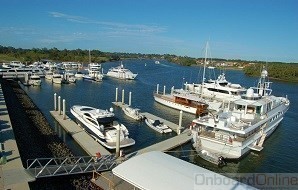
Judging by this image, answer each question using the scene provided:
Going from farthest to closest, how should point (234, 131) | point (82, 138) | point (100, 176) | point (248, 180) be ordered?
point (82, 138)
point (234, 131)
point (248, 180)
point (100, 176)

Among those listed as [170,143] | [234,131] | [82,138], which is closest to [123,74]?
[82,138]

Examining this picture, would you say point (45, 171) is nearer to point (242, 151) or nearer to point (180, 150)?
point (180, 150)

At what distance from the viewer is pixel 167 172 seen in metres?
14.0

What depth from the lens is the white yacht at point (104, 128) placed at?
26.0m

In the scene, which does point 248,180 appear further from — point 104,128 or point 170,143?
point 104,128

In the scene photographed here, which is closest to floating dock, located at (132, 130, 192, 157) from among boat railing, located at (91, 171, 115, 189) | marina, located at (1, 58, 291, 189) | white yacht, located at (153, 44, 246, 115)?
marina, located at (1, 58, 291, 189)

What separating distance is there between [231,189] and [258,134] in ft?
57.0

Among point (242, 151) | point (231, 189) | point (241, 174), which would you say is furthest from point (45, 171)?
point (242, 151)

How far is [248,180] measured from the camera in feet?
70.7

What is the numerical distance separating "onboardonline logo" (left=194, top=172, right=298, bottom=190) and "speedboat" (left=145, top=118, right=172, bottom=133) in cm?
1060

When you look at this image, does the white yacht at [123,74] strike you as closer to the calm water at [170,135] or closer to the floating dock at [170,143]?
the calm water at [170,135]

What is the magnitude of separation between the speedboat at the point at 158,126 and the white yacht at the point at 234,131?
4.51 m

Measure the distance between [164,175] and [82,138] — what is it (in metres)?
15.0

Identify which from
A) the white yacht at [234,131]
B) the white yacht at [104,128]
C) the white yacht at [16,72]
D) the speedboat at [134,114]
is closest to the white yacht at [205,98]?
the speedboat at [134,114]
